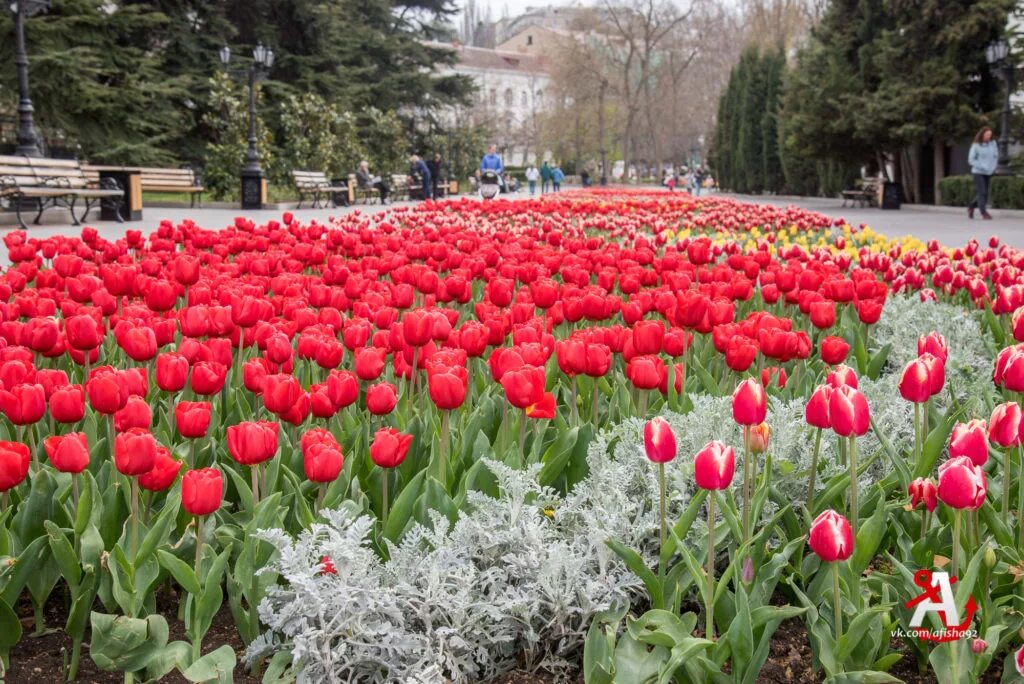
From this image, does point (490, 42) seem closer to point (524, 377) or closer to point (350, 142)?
point (350, 142)

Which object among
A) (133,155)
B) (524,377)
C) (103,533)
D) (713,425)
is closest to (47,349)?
(103,533)

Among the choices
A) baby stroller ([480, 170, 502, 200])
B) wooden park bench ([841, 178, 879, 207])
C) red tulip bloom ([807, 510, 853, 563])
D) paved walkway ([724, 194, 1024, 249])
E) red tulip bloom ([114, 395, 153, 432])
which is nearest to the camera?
red tulip bloom ([807, 510, 853, 563])

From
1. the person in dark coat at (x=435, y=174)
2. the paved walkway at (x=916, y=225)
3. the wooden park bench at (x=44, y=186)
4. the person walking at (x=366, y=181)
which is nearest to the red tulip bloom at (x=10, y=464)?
the paved walkway at (x=916, y=225)

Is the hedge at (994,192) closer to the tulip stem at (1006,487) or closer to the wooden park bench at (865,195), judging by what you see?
the wooden park bench at (865,195)

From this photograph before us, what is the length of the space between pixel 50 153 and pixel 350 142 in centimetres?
880

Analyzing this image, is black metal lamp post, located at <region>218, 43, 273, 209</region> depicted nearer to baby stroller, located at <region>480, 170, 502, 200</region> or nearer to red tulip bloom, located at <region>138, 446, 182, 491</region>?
baby stroller, located at <region>480, 170, 502, 200</region>

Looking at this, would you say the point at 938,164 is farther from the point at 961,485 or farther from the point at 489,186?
the point at 961,485

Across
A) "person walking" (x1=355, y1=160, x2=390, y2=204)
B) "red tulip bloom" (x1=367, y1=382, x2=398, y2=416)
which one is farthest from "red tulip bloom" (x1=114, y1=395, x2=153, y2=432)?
"person walking" (x1=355, y1=160, x2=390, y2=204)

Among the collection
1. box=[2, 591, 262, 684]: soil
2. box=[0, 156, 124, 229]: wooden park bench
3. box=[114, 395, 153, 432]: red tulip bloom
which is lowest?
box=[2, 591, 262, 684]: soil

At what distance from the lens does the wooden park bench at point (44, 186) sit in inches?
562

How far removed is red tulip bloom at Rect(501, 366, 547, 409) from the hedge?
69.8ft

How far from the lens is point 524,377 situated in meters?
2.48

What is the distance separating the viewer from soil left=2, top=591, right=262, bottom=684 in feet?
7.14
